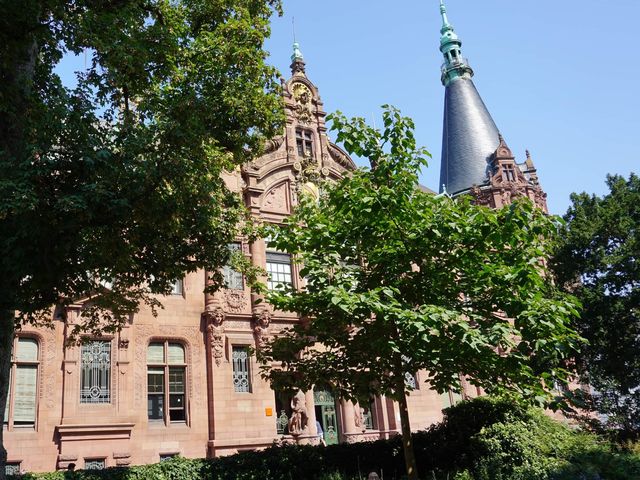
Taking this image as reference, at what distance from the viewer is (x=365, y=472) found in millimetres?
17953

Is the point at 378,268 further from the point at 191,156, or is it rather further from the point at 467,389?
the point at 467,389

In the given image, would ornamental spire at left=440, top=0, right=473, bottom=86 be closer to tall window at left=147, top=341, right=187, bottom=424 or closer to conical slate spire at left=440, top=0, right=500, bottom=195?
conical slate spire at left=440, top=0, right=500, bottom=195

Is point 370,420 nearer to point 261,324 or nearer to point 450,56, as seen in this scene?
point 261,324

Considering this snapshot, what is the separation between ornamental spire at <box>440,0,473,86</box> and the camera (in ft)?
163

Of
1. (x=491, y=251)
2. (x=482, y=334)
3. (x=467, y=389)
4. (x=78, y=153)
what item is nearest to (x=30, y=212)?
(x=78, y=153)

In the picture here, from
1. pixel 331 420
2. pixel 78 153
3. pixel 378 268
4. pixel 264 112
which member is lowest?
pixel 331 420

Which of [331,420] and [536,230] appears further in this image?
[331,420]

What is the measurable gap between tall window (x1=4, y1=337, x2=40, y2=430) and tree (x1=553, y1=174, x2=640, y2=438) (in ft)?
73.2

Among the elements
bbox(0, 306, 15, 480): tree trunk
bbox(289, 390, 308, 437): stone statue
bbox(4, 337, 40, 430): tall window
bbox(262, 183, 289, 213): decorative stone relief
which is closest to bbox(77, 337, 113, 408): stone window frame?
bbox(4, 337, 40, 430): tall window

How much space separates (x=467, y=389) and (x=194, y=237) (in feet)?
67.8

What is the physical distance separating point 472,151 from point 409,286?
30043mm

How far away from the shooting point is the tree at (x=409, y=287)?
1303 cm

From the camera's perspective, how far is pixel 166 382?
893 inches

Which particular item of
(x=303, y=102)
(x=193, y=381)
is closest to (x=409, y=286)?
(x=193, y=381)
